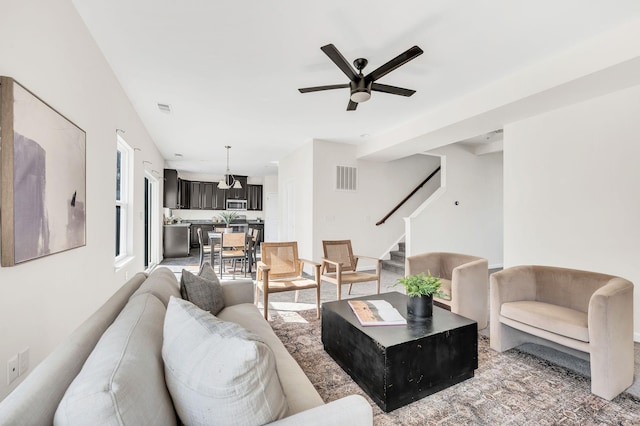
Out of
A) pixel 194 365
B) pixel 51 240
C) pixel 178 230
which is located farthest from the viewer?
pixel 178 230

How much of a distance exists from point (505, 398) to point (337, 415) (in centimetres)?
153

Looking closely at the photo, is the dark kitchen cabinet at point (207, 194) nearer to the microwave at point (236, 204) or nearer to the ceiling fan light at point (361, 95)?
the microwave at point (236, 204)

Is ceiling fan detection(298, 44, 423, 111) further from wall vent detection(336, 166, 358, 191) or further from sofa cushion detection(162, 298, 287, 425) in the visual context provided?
wall vent detection(336, 166, 358, 191)

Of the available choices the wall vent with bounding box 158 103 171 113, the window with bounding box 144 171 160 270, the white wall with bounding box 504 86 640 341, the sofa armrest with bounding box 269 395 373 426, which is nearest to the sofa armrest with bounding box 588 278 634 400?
the white wall with bounding box 504 86 640 341

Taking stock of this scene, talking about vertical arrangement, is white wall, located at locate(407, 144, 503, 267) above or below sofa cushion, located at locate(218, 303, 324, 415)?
above

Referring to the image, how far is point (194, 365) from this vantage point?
2.75ft

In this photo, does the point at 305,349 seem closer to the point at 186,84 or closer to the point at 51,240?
the point at 51,240

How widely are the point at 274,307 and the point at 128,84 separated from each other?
2988mm

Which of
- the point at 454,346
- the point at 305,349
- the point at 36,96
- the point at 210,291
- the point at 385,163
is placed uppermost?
the point at 385,163

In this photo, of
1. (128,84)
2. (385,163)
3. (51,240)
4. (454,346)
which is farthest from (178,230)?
(454,346)

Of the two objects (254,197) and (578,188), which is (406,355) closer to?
(578,188)

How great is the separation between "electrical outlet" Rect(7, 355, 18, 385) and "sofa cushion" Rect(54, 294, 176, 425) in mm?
982

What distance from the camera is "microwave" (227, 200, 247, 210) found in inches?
406

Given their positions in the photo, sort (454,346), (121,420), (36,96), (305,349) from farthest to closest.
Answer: (305,349)
(454,346)
(36,96)
(121,420)
